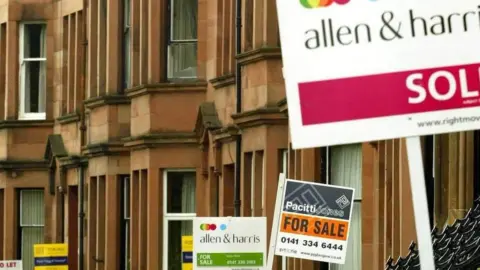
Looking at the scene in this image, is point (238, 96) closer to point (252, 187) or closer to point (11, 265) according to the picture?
point (252, 187)

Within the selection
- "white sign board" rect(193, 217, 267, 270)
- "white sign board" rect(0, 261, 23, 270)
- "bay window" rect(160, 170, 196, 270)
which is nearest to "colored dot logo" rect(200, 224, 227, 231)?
"white sign board" rect(193, 217, 267, 270)

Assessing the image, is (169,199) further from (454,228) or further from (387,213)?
(454,228)

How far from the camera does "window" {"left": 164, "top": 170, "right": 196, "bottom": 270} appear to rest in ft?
104

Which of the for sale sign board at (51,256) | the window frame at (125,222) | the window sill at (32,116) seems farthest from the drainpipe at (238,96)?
the window sill at (32,116)

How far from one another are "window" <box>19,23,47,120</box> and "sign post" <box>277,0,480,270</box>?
34.0 meters

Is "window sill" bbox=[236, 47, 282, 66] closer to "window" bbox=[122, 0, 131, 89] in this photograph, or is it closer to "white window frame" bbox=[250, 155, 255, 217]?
"white window frame" bbox=[250, 155, 255, 217]

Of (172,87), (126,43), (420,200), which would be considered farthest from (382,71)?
(126,43)

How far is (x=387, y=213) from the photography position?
1928 centimetres

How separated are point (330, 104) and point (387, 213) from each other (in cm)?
1075

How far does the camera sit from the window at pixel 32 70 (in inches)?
1674

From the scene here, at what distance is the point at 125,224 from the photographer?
34781 millimetres

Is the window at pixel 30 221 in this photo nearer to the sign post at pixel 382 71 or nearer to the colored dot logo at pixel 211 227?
the colored dot logo at pixel 211 227

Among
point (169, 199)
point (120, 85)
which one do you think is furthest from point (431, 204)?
point (120, 85)

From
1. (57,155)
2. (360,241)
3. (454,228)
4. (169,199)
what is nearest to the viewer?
(454,228)
